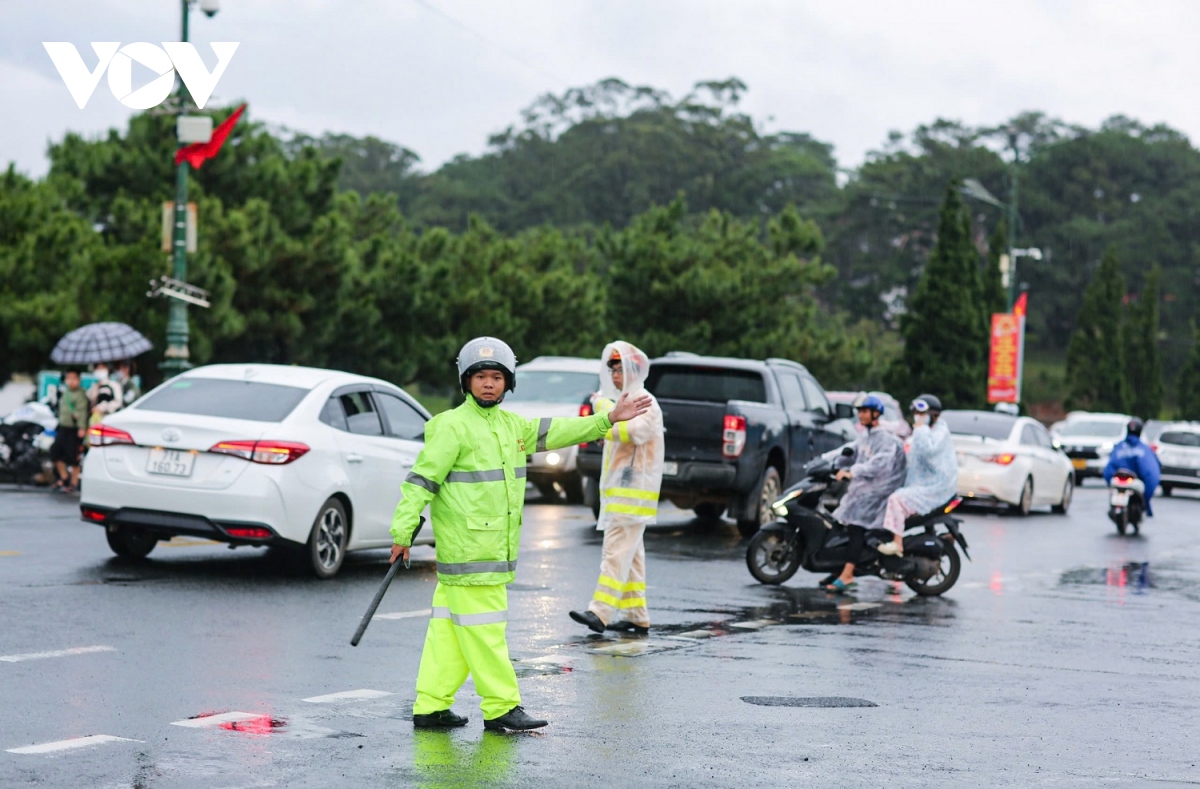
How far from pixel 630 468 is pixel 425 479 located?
3.70 metres

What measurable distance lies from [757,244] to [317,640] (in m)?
40.0

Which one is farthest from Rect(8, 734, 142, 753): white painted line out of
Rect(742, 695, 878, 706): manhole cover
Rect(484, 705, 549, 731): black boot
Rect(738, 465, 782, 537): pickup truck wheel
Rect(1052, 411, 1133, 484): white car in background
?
Rect(1052, 411, 1133, 484): white car in background

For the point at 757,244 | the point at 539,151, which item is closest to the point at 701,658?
the point at 757,244

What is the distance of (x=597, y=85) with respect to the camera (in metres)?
107

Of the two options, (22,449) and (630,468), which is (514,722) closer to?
(630,468)

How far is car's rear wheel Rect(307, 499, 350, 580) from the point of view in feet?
42.0

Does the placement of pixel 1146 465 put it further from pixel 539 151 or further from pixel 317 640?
pixel 539 151

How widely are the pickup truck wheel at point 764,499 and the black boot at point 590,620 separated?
8.02 m

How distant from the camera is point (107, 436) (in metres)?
12.8

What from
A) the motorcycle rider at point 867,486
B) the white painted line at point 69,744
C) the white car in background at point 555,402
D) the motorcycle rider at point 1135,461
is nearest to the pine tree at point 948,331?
the motorcycle rider at point 1135,461

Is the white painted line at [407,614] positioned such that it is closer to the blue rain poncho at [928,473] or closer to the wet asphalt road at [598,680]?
the wet asphalt road at [598,680]

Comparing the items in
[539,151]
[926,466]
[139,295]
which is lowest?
[926,466]

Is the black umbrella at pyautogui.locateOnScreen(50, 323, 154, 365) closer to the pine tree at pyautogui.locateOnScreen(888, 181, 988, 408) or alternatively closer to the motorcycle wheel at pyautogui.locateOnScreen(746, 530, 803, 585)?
the motorcycle wheel at pyautogui.locateOnScreen(746, 530, 803, 585)

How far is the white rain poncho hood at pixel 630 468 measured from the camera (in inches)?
426
